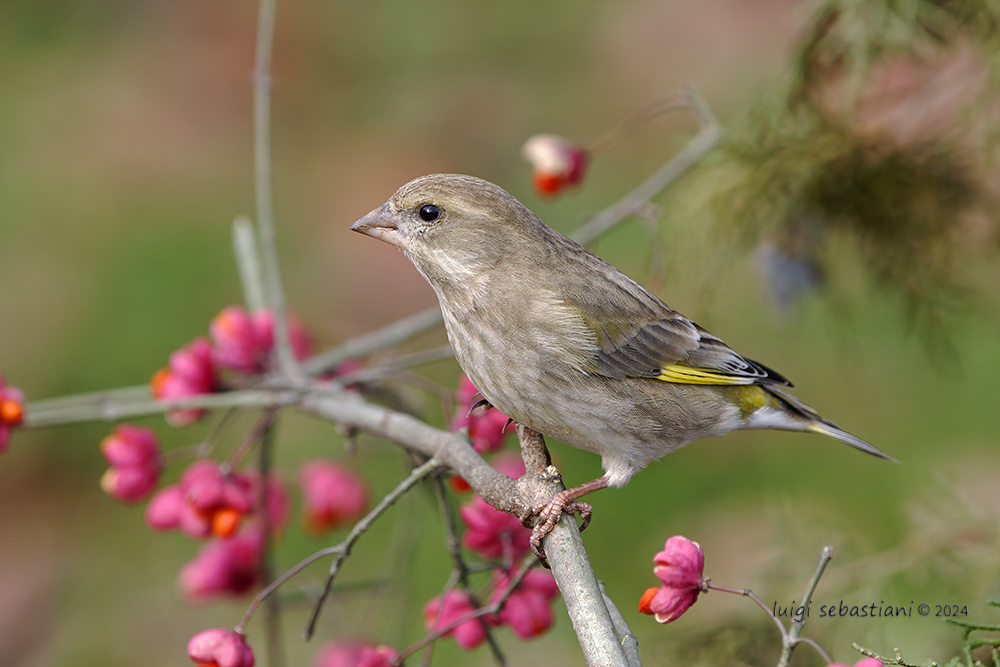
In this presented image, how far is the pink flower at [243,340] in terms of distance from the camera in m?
2.72

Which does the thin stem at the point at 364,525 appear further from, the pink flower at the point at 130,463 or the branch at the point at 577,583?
the pink flower at the point at 130,463

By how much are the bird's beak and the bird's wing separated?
49 centimetres

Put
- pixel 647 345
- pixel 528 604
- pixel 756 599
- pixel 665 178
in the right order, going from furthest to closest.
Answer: pixel 665 178
pixel 647 345
pixel 528 604
pixel 756 599

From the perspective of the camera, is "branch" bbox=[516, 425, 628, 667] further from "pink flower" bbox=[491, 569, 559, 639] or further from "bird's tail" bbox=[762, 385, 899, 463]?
"bird's tail" bbox=[762, 385, 899, 463]

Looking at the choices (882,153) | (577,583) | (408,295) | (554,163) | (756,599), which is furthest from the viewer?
(408,295)

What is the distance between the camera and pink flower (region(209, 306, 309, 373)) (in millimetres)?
2721

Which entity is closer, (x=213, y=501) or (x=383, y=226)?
(x=213, y=501)

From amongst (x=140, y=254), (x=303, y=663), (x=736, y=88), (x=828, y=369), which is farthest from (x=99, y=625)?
(x=736, y=88)

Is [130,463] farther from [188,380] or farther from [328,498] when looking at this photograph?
[328,498]

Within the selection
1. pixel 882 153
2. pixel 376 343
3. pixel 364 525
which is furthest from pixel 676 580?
pixel 882 153

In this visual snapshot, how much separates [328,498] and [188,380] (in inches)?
26.7

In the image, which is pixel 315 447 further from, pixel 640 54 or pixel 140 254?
pixel 640 54

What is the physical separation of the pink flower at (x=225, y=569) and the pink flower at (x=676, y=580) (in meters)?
1.41

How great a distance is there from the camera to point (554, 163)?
119 inches
